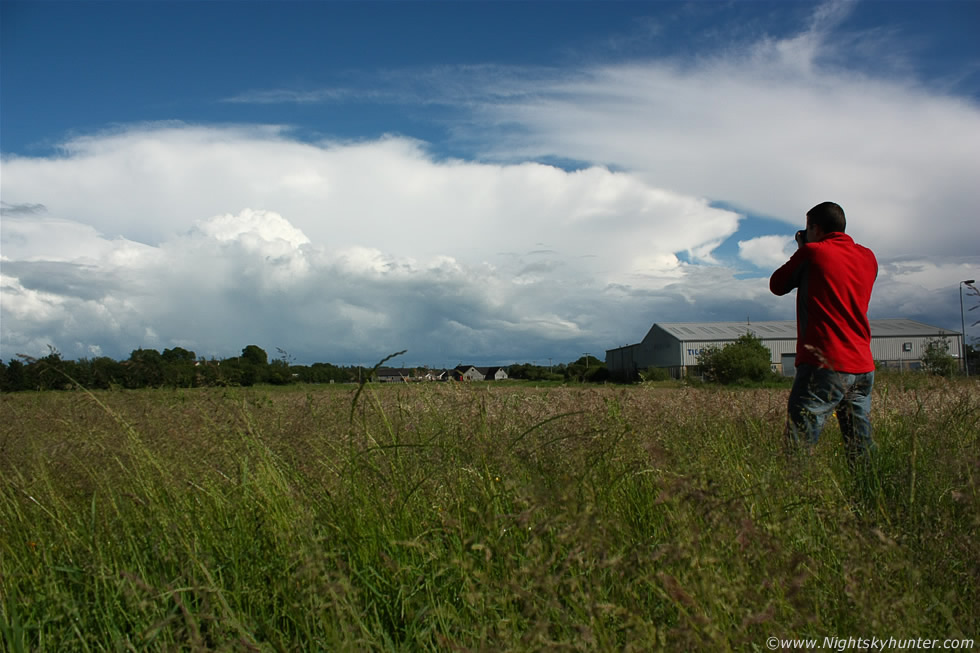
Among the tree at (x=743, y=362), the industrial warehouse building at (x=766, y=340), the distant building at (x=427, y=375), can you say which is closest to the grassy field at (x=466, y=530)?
the distant building at (x=427, y=375)

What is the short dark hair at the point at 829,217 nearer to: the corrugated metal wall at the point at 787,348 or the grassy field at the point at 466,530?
the grassy field at the point at 466,530

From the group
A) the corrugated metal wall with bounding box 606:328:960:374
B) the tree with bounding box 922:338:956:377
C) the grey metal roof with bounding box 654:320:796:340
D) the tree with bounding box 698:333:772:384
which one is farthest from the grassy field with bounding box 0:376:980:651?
the grey metal roof with bounding box 654:320:796:340

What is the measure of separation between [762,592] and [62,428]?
15.9 feet

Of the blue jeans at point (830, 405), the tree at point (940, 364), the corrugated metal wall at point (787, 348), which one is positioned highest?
the corrugated metal wall at point (787, 348)

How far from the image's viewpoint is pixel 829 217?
186 inches

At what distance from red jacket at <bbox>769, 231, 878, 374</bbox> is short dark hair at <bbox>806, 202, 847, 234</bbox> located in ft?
0.60

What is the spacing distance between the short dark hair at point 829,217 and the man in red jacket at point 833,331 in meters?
0.01

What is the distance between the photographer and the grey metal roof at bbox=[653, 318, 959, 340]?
244ft

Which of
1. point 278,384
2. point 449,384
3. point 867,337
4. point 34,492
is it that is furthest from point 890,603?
point 278,384

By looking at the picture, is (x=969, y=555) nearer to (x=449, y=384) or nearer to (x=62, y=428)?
(x=449, y=384)

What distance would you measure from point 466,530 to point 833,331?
3.16 meters

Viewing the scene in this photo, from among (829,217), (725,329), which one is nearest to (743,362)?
(725,329)

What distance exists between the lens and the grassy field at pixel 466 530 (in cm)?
178

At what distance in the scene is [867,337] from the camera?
4.54m
